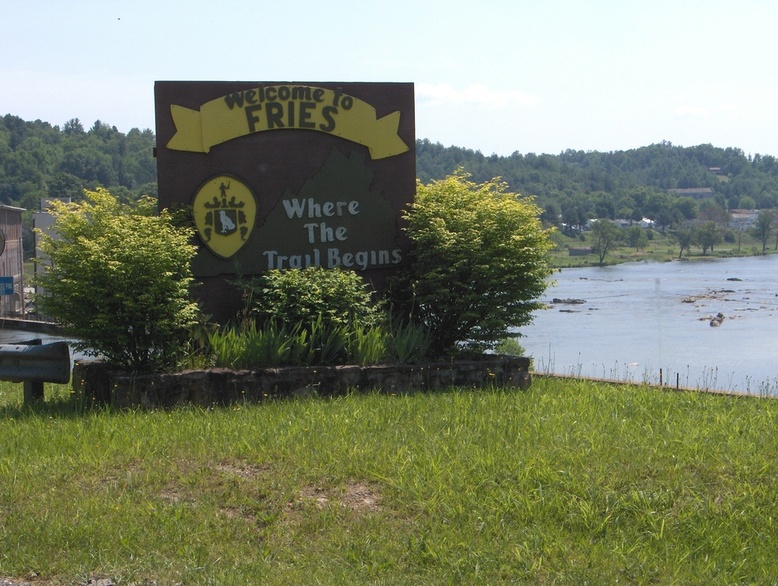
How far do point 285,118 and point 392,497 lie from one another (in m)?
4.94

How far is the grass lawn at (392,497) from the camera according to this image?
4.82 m

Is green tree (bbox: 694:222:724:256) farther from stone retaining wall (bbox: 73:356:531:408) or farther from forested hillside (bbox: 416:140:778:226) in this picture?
stone retaining wall (bbox: 73:356:531:408)

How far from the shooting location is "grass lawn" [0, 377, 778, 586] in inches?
190

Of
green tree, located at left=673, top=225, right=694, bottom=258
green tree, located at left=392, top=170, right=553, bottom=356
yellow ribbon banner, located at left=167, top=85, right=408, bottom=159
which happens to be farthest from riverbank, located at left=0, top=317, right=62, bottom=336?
green tree, located at left=673, top=225, right=694, bottom=258

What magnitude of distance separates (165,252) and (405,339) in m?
2.28

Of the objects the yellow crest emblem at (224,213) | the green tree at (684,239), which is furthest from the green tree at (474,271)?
the green tree at (684,239)

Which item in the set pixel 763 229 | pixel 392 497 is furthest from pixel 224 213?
pixel 763 229

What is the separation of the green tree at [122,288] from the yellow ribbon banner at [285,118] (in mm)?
1106

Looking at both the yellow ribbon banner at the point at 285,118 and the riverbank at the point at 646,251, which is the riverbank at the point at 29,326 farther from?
the riverbank at the point at 646,251

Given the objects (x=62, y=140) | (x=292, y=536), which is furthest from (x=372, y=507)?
(x=62, y=140)

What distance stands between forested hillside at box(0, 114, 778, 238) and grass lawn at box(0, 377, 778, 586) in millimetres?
57061

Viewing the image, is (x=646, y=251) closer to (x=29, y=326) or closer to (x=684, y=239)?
(x=684, y=239)

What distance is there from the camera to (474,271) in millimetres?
9305

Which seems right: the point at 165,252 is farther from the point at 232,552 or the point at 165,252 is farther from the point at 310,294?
the point at 232,552
